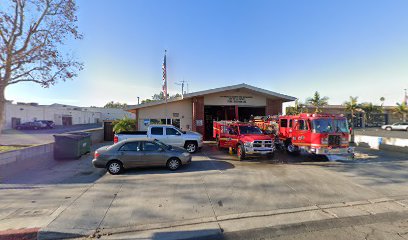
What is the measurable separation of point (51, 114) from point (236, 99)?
47.1 metres

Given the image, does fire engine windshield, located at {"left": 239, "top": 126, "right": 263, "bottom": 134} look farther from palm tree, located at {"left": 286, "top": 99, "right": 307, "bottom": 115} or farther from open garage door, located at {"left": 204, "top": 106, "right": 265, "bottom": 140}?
palm tree, located at {"left": 286, "top": 99, "right": 307, "bottom": 115}

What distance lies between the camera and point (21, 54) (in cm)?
1280

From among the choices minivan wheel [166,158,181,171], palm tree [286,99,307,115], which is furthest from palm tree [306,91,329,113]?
minivan wheel [166,158,181,171]

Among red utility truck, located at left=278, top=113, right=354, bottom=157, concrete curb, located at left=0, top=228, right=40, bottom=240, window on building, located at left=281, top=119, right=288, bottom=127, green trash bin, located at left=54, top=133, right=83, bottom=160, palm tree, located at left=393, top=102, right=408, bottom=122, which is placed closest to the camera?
concrete curb, located at left=0, top=228, right=40, bottom=240

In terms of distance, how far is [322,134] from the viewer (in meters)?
11.3

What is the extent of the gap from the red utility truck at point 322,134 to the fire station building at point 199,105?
7.29m

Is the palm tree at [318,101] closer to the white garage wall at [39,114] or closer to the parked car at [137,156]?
the parked car at [137,156]

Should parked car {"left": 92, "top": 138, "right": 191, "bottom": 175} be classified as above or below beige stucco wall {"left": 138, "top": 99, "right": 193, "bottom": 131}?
below

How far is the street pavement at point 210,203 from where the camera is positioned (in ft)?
14.6

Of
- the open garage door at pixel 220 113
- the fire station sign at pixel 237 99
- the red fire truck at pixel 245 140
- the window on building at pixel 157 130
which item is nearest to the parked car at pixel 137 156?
the red fire truck at pixel 245 140

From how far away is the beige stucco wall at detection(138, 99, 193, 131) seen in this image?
64.4 feet

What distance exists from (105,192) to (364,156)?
45.5ft

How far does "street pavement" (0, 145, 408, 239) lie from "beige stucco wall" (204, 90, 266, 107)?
11301 mm

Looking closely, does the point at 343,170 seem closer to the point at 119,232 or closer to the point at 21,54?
the point at 119,232
